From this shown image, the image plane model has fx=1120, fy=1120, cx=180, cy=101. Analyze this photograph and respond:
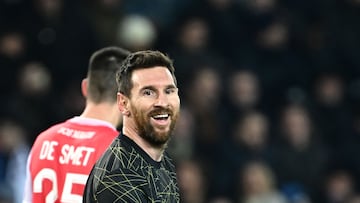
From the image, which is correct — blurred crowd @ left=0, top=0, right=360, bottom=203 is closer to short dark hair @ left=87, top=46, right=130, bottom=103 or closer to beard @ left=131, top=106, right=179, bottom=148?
short dark hair @ left=87, top=46, right=130, bottom=103

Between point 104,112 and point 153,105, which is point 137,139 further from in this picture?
point 104,112

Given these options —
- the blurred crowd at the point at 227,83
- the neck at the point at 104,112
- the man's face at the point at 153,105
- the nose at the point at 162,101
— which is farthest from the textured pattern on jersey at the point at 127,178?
the blurred crowd at the point at 227,83

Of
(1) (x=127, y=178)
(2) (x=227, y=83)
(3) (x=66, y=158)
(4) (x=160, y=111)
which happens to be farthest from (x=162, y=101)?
(2) (x=227, y=83)

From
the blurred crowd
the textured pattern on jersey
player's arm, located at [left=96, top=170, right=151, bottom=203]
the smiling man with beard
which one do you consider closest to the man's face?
the smiling man with beard

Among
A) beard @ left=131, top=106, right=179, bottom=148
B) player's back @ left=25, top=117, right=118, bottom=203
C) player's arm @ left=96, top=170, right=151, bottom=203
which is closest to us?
player's arm @ left=96, top=170, right=151, bottom=203

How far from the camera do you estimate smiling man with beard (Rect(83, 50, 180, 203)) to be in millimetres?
5137

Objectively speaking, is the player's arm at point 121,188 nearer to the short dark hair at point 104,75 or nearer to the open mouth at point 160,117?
the open mouth at point 160,117

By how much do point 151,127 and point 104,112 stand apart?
40.1 inches

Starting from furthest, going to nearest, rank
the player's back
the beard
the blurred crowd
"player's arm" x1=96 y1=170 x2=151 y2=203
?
the blurred crowd → the player's back → the beard → "player's arm" x1=96 y1=170 x2=151 y2=203

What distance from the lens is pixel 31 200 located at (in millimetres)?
6117

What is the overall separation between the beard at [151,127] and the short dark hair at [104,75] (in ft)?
3.32

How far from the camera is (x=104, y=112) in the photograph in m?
6.18

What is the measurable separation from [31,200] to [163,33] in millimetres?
6367

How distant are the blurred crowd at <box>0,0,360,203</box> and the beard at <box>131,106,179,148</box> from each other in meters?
4.30
